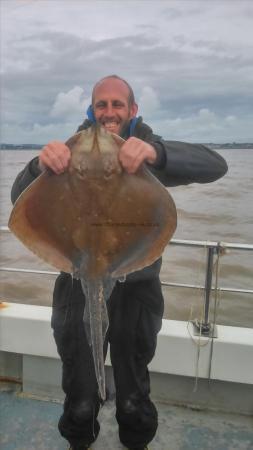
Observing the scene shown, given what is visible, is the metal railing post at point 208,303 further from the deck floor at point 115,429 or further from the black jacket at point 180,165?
the black jacket at point 180,165

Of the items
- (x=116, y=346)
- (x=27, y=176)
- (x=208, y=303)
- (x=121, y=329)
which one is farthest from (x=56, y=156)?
(x=208, y=303)

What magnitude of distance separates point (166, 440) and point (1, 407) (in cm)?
135

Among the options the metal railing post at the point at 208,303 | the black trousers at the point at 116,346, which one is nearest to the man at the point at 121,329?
the black trousers at the point at 116,346

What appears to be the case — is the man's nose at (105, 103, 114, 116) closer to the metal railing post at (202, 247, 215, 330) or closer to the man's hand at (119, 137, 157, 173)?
the man's hand at (119, 137, 157, 173)

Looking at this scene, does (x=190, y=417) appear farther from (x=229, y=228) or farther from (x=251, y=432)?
(x=229, y=228)

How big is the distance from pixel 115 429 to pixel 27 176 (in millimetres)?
2132

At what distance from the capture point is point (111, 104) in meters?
2.42

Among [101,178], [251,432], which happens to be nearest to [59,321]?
[101,178]

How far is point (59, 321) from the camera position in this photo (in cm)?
261

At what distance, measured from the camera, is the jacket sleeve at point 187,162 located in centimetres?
209

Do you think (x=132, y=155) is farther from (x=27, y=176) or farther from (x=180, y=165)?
(x=27, y=176)

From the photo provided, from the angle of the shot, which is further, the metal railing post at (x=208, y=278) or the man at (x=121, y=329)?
the metal railing post at (x=208, y=278)

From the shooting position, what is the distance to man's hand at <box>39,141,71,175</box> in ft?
5.57

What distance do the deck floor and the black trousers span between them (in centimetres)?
58
